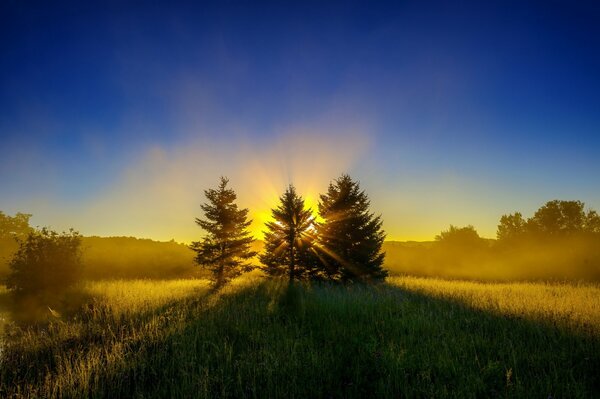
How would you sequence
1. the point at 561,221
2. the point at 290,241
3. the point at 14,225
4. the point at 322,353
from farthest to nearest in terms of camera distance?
1. the point at 14,225
2. the point at 561,221
3. the point at 290,241
4. the point at 322,353

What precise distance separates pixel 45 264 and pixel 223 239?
30.3 ft

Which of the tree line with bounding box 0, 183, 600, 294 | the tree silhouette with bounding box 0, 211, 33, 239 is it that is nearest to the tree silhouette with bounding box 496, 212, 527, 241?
the tree line with bounding box 0, 183, 600, 294

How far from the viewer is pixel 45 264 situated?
15.4 metres

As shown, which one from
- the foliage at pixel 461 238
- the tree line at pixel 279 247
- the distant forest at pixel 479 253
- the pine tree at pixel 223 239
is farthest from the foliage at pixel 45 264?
the foliage at pixel 461 238

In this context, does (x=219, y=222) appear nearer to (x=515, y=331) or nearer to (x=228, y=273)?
(x=228, y=273)

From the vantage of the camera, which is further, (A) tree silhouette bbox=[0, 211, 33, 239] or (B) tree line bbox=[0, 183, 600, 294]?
(A) tree silhouette bbox=[0, 211, 33, 239]

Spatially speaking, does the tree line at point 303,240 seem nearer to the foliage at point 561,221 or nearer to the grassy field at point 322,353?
the grassy field at point 322,353

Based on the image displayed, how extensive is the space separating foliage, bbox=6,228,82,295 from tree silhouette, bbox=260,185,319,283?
1069 cm

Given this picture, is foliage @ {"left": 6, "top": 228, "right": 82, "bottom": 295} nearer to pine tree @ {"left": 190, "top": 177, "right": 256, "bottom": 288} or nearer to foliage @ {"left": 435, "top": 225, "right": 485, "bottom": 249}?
pine tree @ {"left": 190, "top": 177, "right": 256, "bottom": 288}

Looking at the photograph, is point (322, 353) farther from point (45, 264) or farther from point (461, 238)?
point (461, 238)

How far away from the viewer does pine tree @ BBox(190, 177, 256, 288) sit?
18641 millimetres

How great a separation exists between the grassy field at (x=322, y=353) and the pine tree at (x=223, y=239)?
27.4 ft

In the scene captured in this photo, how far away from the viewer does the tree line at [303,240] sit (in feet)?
58.3

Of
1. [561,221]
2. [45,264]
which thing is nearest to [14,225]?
[45,264]
